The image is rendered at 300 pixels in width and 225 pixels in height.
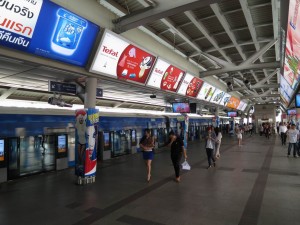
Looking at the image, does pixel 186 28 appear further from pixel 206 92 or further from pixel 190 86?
pixel 206 92

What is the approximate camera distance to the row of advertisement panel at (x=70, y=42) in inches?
192

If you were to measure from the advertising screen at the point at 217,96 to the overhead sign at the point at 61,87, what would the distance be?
12.7 metres

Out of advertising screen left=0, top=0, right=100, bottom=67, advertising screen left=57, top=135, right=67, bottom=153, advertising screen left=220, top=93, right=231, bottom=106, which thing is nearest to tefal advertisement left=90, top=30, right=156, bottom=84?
advertising screen left=0, top=0, right=100, bottom=67

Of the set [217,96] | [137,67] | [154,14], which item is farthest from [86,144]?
[217,96]

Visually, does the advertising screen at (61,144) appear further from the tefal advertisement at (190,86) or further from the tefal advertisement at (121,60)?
the tefal advertisement at (190,86)

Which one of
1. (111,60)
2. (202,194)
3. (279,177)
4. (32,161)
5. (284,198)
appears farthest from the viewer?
(32,161)

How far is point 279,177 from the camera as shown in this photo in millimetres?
8258

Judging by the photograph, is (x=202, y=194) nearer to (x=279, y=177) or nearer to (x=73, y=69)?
(x=279, y=177)

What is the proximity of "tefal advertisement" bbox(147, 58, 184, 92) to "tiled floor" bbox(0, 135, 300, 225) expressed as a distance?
13.0ft

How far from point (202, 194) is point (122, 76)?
4.72m

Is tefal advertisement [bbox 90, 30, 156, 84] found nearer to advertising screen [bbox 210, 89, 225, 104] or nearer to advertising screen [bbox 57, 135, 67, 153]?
advertising screen [bbox 57, 135, 67, 153]

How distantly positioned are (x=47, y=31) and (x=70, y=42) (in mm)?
750

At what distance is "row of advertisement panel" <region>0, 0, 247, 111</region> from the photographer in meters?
4.88

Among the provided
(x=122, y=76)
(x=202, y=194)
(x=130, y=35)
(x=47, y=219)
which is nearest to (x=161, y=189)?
(x=202, y=194)
